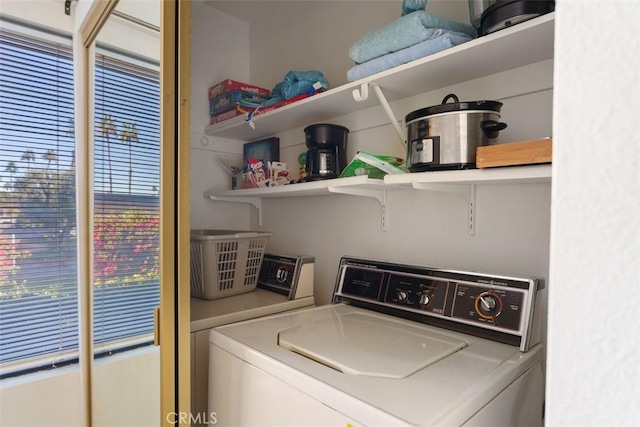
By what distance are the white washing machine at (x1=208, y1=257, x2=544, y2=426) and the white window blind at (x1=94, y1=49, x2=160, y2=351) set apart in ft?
1.19

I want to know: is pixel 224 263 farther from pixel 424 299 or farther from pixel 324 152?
pixel 424 299

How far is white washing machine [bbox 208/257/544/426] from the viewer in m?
0.82

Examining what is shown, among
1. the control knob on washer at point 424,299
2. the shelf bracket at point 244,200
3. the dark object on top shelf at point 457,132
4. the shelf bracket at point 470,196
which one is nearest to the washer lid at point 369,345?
the control knob on washer at point 424,299

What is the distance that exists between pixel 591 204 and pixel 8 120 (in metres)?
2.11

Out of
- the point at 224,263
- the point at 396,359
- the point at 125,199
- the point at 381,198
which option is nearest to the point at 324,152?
the point at 381,198

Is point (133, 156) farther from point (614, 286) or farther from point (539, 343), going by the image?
point (539, 343)

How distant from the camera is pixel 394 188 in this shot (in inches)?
62.3

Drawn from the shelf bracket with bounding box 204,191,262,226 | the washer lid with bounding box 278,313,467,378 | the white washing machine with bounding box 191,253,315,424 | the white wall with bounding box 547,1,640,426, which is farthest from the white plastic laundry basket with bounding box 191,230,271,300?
the white wall with bounding box 547,1,640,426

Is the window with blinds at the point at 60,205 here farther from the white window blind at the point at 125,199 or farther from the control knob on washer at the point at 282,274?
the control knob on washer at the point at 282,274

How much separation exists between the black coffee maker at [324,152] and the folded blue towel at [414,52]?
311 mm

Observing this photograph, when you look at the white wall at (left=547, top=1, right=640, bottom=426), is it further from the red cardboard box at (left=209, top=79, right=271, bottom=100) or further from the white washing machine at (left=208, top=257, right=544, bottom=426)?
the red cardboard box at (left=209, top=79, right=271, bottom=100)

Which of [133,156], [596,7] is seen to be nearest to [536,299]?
[596,7]

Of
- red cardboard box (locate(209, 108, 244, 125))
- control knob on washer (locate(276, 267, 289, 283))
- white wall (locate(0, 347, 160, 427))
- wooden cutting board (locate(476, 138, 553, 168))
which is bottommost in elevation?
white wall (locate(0, 347, 160, 427))

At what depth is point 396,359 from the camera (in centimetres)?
99
